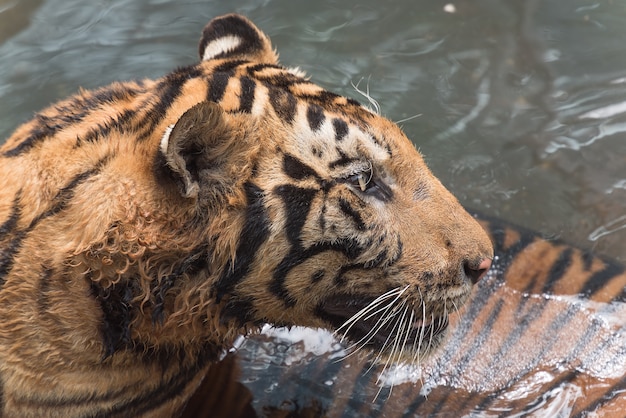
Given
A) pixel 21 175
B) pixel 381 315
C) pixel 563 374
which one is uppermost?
pixel 21 175

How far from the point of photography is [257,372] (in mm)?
2713

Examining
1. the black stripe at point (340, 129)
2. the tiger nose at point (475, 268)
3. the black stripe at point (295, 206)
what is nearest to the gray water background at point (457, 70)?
the tiger nose at point (475, 268)

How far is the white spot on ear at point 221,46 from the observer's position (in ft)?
7.77

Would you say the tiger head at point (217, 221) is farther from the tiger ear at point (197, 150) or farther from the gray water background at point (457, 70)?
the gray water background at point (457, 70)

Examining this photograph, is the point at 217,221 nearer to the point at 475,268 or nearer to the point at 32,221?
the point at 32,221

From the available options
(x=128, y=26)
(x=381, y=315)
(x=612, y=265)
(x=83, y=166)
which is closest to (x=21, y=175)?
(x=83, y=166)

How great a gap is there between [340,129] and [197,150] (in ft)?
1.22

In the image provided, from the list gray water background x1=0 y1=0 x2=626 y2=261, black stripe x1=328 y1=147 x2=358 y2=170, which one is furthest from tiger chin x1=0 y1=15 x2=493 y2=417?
gray water background x1=0 y1=0 x2=626 y2=261

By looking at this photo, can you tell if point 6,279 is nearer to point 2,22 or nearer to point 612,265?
point 612,265

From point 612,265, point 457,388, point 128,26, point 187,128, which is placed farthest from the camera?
point 128,26

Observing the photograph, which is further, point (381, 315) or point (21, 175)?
point (381, 315)

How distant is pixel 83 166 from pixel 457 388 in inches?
55.7

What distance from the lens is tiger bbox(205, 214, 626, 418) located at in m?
2.62

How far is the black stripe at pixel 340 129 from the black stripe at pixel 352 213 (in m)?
0.15
